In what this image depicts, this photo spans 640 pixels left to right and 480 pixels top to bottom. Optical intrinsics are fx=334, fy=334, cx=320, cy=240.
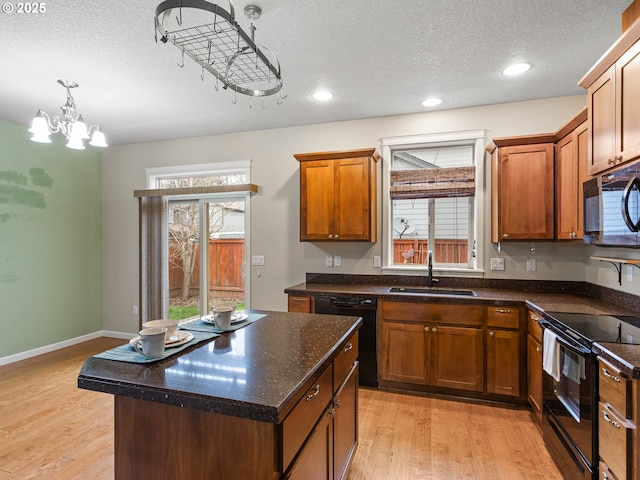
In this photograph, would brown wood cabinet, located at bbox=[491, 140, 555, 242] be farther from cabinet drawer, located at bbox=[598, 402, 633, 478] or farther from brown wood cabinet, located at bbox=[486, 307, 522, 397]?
cabinet drawer, located at bbox=[598, 402, 633, 478]

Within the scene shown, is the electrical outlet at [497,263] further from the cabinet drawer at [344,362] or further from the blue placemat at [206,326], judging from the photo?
the blue placemat at [206,326]

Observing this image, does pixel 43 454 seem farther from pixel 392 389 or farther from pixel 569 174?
pixel 569 174

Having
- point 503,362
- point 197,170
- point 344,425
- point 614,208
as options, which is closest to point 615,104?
point 614,208

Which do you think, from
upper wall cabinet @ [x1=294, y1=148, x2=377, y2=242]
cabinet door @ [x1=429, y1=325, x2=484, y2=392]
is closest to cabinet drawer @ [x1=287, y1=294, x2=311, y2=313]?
upper wall cabinet @ [x1=294, y1=148, x2=377, y2=242]

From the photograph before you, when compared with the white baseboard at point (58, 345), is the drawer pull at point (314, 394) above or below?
above

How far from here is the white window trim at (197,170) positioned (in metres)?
4.27

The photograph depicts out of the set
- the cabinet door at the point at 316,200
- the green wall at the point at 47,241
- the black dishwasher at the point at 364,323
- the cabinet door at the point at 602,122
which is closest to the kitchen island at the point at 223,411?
the black dishwasher at the point at 364,323

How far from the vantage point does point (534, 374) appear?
101 inches

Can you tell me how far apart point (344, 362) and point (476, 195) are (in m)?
2.49

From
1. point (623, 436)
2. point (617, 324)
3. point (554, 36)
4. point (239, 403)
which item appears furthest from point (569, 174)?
point (239, 403)

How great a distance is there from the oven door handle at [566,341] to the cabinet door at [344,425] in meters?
1.18

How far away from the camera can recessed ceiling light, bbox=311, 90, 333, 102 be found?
3107 millimetres

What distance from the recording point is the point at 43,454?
2250 mm

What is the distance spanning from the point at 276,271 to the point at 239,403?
3135mm
